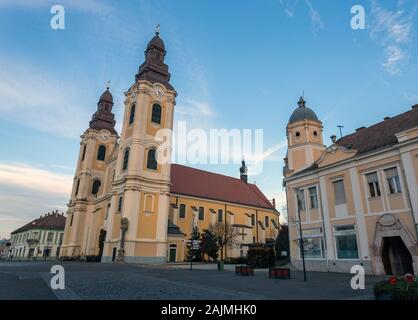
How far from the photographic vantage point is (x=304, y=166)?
28344 mm

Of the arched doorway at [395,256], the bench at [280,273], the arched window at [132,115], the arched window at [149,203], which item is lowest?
the bench at [280,273]

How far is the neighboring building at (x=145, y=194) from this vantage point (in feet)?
120

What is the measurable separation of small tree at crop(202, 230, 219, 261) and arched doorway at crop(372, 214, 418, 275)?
2484cm

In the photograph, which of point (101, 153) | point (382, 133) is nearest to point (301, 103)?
point (382, 133)

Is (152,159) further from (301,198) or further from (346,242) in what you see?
(346,242)

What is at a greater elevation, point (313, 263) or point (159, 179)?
point (159, 179)

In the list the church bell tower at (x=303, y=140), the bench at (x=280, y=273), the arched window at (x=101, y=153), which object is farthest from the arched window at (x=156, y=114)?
the bench at (x=280, y=273)

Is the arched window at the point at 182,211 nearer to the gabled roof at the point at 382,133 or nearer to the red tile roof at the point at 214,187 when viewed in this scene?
the red tile roof at the point at 214,187

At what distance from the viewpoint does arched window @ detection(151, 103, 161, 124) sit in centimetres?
4191

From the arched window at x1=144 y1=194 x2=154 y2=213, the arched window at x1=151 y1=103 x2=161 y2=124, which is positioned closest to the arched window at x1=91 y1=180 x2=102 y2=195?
the arched window at x1=144 y1=194 x2=154 y2=213

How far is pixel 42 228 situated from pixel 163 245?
58.5 meters
